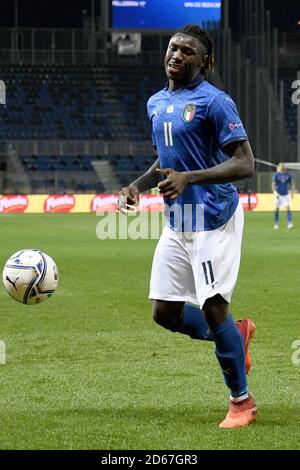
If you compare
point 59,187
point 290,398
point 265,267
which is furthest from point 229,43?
point 290,398

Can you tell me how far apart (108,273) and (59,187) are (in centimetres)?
2743

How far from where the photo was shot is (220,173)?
540 cm

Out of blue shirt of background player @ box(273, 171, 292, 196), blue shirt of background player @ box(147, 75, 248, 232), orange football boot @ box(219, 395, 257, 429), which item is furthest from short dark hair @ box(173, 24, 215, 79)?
blue shirt of background player @ box(273, 171, 292, 196)

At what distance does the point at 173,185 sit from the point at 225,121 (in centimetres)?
53

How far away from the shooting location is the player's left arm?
525cm

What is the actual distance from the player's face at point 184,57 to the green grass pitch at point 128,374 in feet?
6.39

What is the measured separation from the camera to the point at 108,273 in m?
16.1

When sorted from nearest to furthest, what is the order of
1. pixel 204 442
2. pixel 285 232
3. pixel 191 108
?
pixel 204 442 → pixel 191 108 → pixel 285 232

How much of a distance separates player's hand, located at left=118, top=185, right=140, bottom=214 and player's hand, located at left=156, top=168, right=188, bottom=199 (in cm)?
72

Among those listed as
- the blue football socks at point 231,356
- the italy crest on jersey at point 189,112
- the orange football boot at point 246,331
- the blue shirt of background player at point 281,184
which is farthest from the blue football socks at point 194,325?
the blue shirt of background player at point 281,184

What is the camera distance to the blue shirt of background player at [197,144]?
561 centimetres

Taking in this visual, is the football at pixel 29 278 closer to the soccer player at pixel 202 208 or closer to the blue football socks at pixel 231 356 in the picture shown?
the soccer player at pixel 202 208
